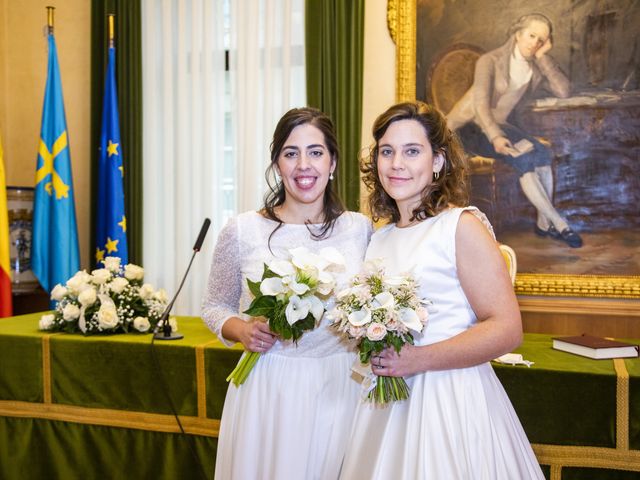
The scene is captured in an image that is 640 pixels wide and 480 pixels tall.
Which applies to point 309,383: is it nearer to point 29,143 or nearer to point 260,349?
point 260,349

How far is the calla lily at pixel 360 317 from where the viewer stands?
5.26ft

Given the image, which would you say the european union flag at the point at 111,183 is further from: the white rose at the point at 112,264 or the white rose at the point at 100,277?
the white rose at the point at 100,277

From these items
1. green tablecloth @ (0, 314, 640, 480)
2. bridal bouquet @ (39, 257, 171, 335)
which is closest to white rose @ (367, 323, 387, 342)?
green tablecloth @ (0, 314, 640, 480)

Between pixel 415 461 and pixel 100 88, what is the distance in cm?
508

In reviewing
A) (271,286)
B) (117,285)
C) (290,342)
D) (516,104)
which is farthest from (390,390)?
(516,104)

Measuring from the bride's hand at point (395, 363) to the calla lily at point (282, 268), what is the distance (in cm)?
37

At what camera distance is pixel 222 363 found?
3.11 metres

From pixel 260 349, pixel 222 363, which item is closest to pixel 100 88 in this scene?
pixel 222 363

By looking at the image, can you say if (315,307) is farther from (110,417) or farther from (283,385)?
(110,417)

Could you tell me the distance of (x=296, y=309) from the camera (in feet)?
6.08

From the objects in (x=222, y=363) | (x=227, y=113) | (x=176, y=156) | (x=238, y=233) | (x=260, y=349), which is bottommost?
(x=222, y=363)

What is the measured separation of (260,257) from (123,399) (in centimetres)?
150

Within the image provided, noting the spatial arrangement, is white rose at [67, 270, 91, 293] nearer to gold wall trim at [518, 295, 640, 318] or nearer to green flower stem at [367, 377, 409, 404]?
green flower stem at [367, 377, 409, 404]

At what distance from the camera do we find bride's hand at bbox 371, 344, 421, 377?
1.73m
